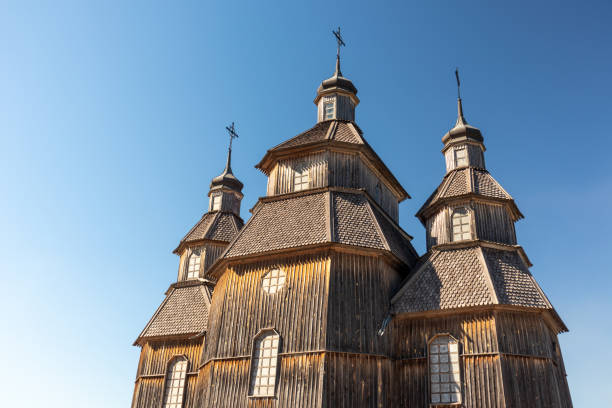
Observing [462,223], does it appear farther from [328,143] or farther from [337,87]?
[337,87]

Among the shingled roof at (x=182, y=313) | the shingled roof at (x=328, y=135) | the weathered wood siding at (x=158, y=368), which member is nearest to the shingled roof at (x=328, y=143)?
the shingled roof at (x=328, y=135)

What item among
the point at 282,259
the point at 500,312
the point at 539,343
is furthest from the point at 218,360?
the point at 539,343

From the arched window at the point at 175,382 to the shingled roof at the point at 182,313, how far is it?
4.21 ft

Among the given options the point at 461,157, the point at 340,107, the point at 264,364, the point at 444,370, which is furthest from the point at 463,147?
the point at 264,364

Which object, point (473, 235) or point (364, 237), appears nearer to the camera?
point (364, 237)

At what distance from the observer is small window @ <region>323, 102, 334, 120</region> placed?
26.7 meters

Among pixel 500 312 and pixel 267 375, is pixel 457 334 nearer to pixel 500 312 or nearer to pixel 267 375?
pixel 500 312

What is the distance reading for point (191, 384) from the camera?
2356 centimetres

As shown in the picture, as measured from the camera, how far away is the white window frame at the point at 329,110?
26625 mm

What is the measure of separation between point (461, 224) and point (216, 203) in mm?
14935

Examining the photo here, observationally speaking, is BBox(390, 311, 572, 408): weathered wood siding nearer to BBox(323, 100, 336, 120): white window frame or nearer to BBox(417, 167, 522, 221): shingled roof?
BBox(417, 167, 522, 221): shingled roof

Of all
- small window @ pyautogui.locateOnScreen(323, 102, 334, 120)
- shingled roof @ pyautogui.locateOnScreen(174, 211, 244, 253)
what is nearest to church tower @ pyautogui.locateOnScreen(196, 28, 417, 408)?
small window @ pyautogui.locateOnScreen(323, 102, 334, 120)

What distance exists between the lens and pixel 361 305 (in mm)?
19047

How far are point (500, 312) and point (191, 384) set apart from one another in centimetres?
1339
